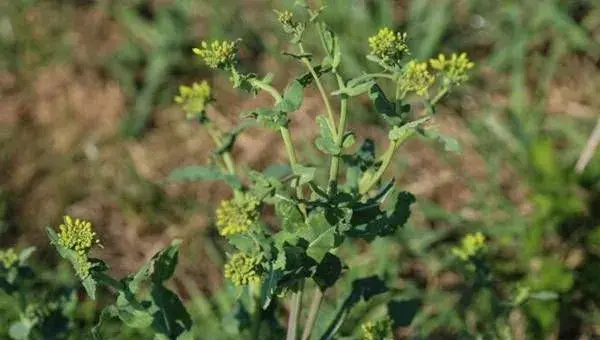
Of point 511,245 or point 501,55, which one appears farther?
point 501,55

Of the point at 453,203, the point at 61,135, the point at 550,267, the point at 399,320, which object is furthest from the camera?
the point at 61,135

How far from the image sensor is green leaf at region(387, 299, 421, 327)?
95.0 inches

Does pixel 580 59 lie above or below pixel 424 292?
above

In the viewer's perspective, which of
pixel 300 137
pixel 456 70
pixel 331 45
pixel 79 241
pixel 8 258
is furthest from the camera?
pixel 300 137

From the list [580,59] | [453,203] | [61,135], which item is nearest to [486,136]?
[453,203]

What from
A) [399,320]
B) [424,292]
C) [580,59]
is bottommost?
[424,292]

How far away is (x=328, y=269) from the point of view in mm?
2055

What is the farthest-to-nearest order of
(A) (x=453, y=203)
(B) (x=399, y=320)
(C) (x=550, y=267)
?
(A) (x=453, y=203) < (C) (x=550, y=267) < (B) (x=399, y=320)

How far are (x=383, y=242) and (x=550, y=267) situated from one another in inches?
20.7

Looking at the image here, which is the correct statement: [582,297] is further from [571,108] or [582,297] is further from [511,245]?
[571,108]

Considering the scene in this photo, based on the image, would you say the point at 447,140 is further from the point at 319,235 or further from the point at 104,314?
the point at 104,314

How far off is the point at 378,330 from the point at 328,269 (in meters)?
0.23

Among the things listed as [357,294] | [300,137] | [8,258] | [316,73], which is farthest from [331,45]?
[300,137]

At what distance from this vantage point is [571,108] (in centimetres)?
390
